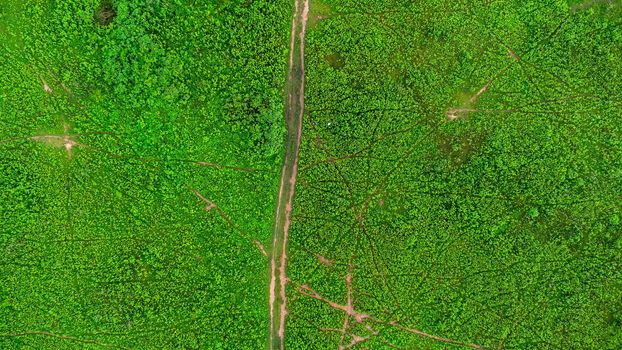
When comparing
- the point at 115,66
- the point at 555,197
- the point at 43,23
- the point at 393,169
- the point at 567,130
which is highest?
the point at 43,23

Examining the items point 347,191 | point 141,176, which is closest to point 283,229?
point 347,191

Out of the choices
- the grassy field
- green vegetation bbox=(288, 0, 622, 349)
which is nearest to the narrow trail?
the grassy field

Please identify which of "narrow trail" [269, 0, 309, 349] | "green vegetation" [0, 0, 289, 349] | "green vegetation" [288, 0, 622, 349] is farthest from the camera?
"narrow trail" [269, 0, 309, 349]

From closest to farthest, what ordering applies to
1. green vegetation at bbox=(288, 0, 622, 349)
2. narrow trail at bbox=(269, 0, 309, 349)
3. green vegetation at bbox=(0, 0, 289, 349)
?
1. green vegetation at bbox=(0, 0, 289, 349)
2. green vegetation at bbox=(288, 0, 622, 349)
3. narrow trail at bbox=(269, 0, 309, 349)

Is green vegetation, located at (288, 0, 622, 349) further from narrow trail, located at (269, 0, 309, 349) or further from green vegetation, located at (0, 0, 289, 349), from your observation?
green vegetation, located at (0, 0, 289, 349)

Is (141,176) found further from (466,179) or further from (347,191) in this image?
(466,179)

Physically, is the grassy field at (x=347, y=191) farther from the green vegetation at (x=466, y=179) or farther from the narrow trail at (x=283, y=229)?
the narrow trail at (x=283, y=229)

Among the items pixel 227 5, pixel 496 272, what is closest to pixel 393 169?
pixel 496 272

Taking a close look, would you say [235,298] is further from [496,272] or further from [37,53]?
[37,53]
